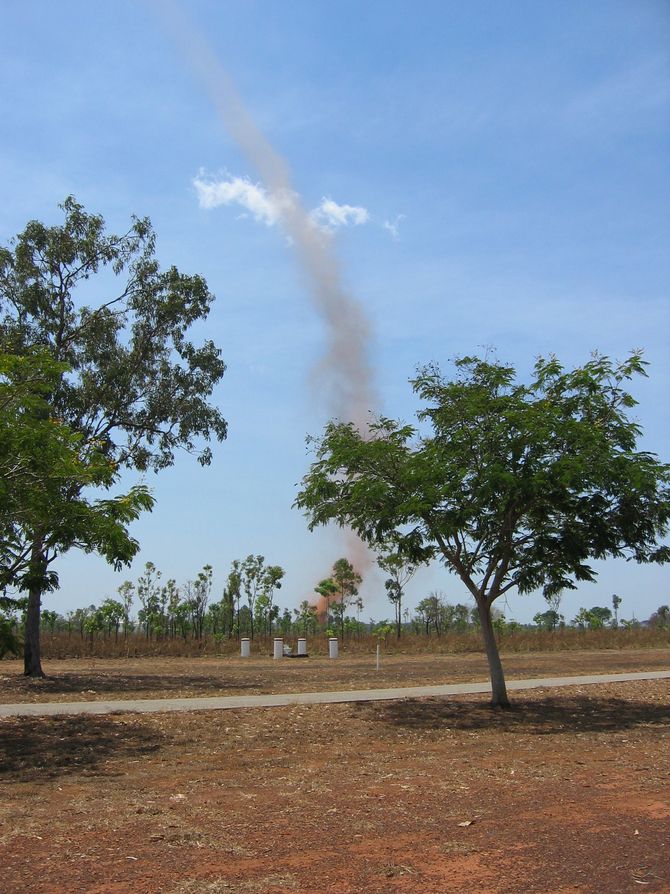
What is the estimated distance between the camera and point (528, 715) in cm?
1617

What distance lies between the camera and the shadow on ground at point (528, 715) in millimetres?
14805

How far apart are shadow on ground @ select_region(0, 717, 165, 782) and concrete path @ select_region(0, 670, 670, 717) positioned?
4.10ft

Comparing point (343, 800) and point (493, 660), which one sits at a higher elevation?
point (493, 660)

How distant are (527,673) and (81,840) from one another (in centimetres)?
2169

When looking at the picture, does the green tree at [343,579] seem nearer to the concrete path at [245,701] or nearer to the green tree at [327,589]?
the green tree at [327,589]

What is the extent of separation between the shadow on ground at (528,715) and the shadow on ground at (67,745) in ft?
15.0

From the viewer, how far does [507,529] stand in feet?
52.8

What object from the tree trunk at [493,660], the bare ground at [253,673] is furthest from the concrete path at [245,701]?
the tree trunk at [493,660]

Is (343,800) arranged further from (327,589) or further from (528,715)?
(327,589)

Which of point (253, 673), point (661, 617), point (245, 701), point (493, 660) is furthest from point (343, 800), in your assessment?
point (661, 617)

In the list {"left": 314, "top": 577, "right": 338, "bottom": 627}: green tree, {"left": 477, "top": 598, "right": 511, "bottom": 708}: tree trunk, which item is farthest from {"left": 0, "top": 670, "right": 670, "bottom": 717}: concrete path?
{"left": 314, "top": 577, "right": 338, "bottom": 627}: green tree

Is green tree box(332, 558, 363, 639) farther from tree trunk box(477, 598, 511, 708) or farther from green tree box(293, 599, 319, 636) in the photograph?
tree trunk box(477, 598, 511, 708)

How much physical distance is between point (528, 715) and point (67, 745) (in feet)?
28.7

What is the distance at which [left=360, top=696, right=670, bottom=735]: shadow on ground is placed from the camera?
Answer: 14.8m
